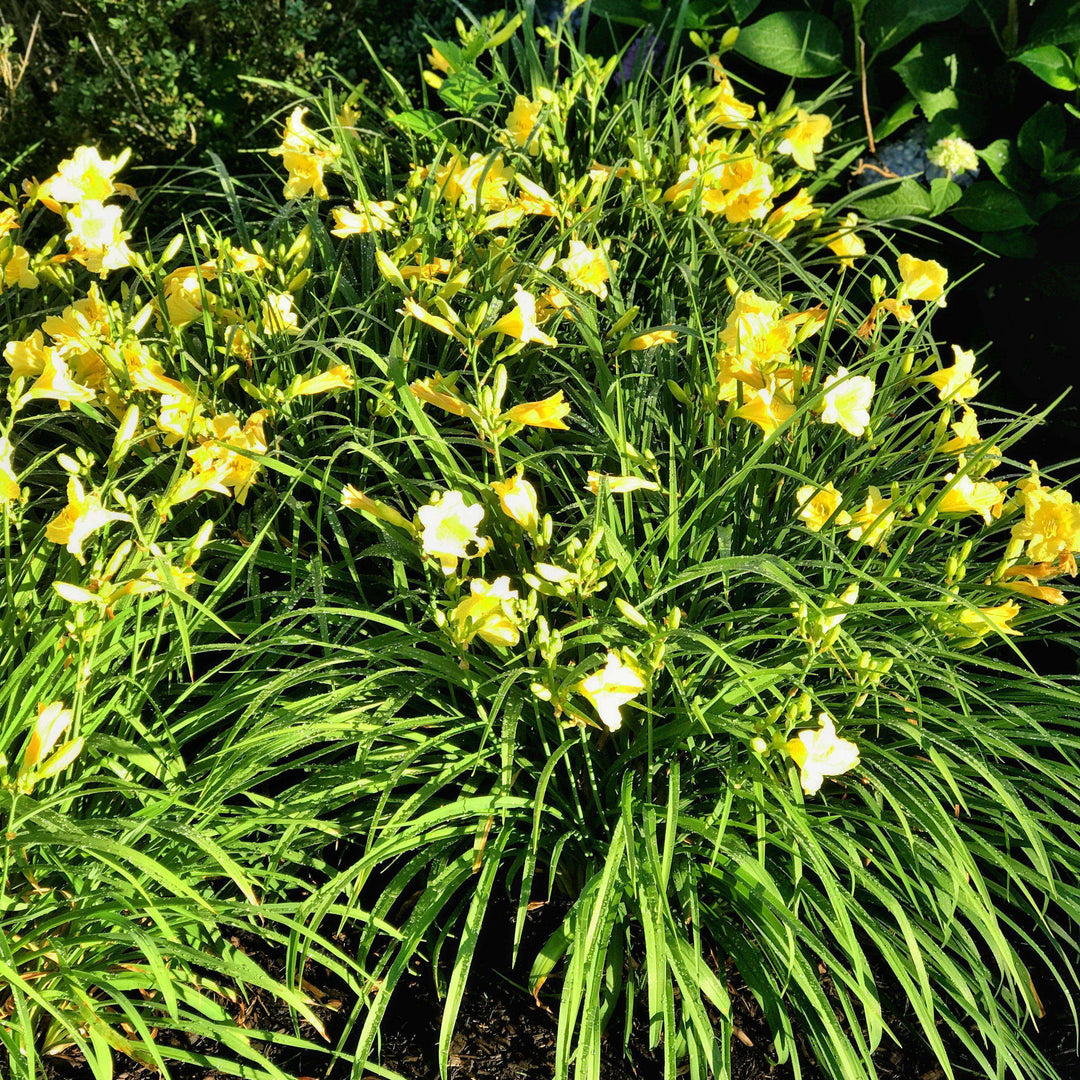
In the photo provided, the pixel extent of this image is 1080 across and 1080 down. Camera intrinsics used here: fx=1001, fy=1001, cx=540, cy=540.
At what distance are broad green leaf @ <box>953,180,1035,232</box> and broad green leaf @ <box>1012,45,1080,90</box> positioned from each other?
0.27 m

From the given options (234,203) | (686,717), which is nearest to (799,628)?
(686,717)

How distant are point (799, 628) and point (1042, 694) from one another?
0.55 m

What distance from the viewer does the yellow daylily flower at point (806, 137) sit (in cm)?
221

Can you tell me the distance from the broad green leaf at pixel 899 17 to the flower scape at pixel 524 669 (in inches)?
34.9

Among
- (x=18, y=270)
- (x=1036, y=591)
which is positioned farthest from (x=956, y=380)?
(x=18, y=270)

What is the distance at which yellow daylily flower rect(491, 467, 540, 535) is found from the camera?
1.45 metres

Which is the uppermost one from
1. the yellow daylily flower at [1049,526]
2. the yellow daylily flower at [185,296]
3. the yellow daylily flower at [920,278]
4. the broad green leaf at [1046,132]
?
the yellow daylily flower at [185,296]

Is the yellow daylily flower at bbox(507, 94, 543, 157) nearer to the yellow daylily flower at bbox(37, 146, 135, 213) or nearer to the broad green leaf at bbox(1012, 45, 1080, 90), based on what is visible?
the yellow daylily flower at bbox(37, 146, 135, 213)

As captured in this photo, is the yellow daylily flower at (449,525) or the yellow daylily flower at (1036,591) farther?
the yellow daylily flower at (1036,591)

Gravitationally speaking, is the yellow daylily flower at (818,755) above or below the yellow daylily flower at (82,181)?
below

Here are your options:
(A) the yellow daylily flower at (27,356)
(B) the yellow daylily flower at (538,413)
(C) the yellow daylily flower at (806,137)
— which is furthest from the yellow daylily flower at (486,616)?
(C) the yellow daylily flower at (806,137)

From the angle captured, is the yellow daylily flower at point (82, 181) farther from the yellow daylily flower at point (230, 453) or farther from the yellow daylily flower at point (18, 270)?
the yellow daylily flower at point (230, 453)

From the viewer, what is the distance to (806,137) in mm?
2236

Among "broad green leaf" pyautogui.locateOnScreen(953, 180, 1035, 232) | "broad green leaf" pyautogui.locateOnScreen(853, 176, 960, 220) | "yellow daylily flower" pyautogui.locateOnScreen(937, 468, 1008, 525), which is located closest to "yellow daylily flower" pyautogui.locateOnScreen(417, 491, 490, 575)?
"yellow daylily flower" pyautogui.locateOnScreen(937, 468, 1008, 525)
